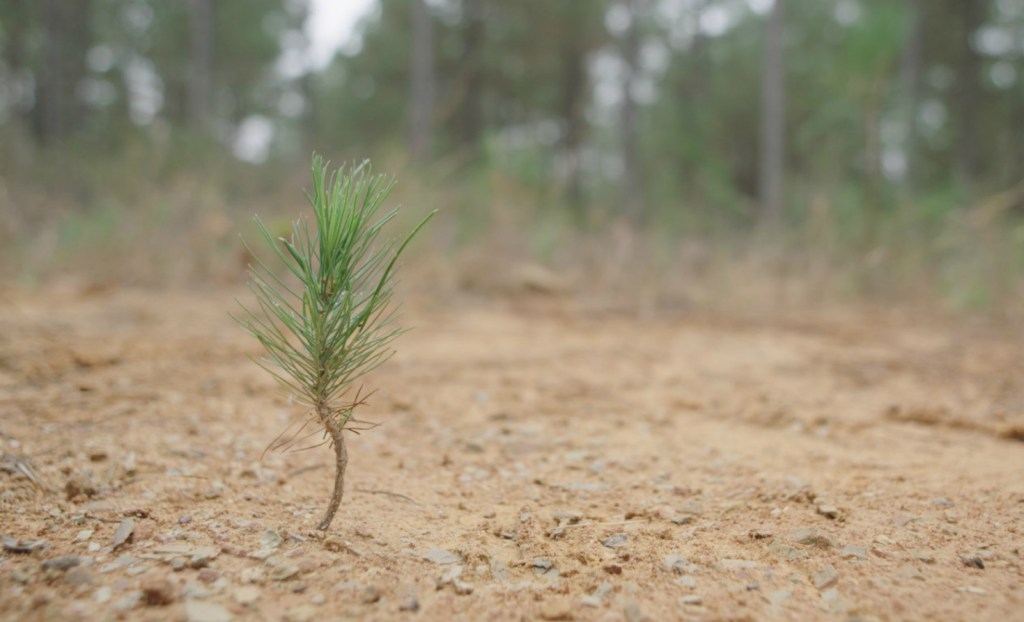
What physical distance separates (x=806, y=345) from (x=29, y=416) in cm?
396

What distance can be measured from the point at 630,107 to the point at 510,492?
12.3m

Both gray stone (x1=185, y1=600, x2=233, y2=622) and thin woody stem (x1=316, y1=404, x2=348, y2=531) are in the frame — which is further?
thin woody stem (x1=316, y1=404, x2=348, y2=531)

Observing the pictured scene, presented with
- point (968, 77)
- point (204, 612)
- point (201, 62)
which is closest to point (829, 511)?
point (204, 612)

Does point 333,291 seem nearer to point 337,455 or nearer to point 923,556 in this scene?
point 337,455

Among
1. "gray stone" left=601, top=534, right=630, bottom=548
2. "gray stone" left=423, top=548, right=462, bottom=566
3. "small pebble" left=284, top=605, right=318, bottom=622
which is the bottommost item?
"gray stone" left=601, top=534, right=630, bottom=548

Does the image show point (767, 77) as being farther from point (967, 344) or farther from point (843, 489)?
point (843, 489)

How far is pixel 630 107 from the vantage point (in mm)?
13000

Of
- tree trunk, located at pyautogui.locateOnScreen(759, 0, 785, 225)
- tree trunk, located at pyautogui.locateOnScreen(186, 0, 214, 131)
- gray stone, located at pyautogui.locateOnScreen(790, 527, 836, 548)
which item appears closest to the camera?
gray stone, located at pyautogui.locateOnScreen(790, 527, 836, 548)

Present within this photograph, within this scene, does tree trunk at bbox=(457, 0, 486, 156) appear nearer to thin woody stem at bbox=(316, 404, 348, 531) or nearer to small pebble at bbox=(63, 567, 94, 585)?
thin woody stem at bbox=(316, 404, 348, 531)

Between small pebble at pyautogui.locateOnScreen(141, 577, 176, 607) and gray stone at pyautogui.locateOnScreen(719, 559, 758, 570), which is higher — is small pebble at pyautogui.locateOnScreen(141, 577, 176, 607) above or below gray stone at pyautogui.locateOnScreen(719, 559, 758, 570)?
above

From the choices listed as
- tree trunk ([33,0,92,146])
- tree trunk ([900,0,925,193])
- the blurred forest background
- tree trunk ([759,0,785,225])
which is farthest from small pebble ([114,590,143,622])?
tree trunk ([33,0,92,146])

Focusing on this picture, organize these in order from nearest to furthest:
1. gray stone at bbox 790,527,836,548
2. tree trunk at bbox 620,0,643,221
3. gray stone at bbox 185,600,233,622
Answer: gray stone at bbox 185,600,233,622 < gray stone at bbox 790,527,836,548 < tree trunk at bbox 620,0,643,221

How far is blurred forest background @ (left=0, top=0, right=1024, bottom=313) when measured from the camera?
5.94 metres

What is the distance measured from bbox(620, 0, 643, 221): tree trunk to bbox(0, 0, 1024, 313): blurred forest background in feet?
0.20
